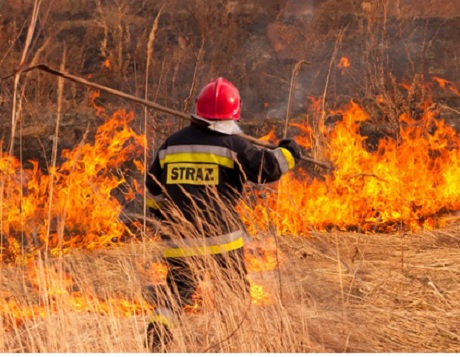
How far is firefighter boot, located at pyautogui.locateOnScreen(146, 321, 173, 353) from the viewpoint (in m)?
4.12

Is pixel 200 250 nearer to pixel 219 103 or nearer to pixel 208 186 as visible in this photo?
pixel 208 186

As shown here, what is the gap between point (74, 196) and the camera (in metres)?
8.16

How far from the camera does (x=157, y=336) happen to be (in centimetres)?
431

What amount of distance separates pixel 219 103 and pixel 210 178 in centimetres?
46

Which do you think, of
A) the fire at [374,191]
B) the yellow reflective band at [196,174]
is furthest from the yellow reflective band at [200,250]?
the fire at [374,191]

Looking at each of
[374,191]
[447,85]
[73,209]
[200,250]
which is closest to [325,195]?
[374,191]

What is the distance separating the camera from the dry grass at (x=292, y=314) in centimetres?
387

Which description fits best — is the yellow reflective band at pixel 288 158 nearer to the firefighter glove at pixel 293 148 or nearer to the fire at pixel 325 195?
the firefighter glove at pixel 293 148

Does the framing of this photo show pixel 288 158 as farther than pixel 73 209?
No

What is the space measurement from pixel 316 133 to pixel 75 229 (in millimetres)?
2708

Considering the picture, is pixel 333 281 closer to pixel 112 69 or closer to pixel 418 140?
pixel 418 140

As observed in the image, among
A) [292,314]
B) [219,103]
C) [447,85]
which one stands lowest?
[292,314]

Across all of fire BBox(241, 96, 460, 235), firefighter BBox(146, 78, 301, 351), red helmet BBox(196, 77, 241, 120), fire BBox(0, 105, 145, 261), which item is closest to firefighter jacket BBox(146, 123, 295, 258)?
firefighter BBox(146, 78, 301, 351)

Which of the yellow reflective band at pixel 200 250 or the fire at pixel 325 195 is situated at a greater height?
the yellow reflective band at pixel 200 250
